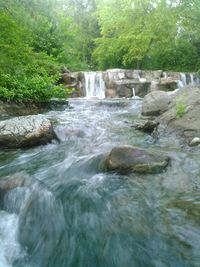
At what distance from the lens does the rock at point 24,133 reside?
5527mm

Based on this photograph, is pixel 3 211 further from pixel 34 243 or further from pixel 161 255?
pixel 161 255

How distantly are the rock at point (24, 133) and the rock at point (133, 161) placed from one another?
2055 mm

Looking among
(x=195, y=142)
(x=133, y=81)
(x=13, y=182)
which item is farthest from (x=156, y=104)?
(x=133, y=81)

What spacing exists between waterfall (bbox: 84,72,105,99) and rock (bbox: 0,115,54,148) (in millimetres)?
9841

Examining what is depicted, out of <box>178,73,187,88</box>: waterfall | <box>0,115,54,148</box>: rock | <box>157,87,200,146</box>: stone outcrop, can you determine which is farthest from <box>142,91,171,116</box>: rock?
<box>178,73,187,88</box>: waterfall

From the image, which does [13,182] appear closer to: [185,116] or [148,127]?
[148,127]

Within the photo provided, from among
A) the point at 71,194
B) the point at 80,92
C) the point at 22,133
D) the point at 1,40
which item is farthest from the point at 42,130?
the point at 80,92

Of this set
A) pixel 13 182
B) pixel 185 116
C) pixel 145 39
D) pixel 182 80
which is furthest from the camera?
pixel 145 39

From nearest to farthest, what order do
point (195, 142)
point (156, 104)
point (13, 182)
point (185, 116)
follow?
point (13, 182) < point (195, 142) < point (185, 116) < point (156, 104)

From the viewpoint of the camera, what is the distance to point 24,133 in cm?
561

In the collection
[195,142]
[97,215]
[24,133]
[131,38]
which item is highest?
[131,38]

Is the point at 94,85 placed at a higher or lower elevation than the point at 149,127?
higher

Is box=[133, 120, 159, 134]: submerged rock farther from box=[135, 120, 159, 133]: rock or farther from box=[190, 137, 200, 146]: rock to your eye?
box=[190, 137, 200, 146]: rock

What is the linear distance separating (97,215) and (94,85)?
13151 millimetres
